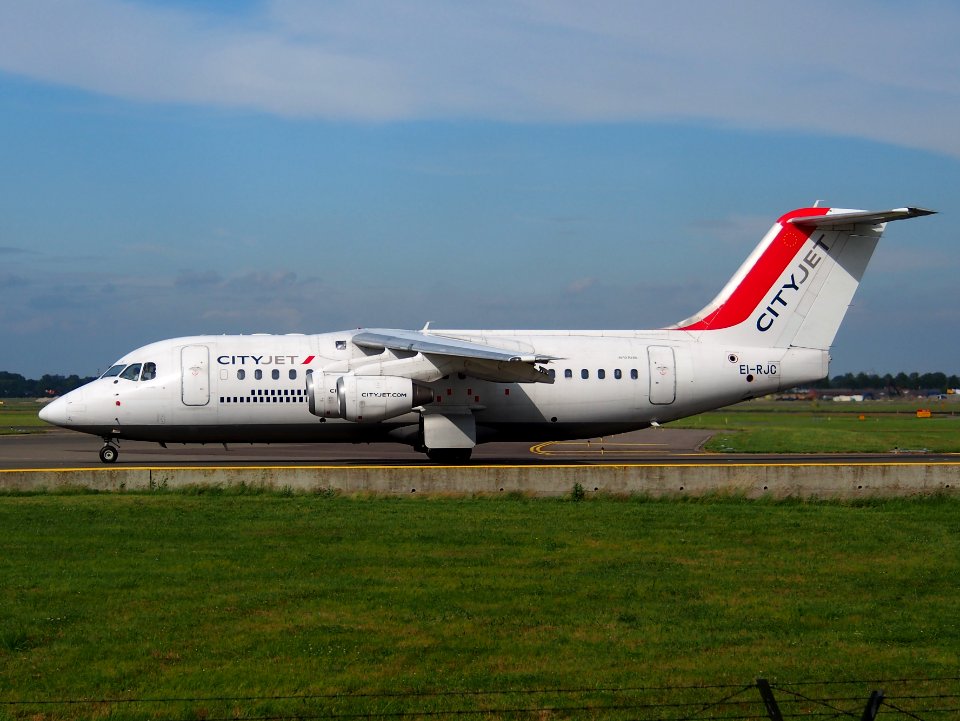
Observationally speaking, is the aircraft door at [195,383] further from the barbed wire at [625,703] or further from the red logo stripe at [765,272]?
the barbed wire at [625,703]

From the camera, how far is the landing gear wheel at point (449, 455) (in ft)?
88.3

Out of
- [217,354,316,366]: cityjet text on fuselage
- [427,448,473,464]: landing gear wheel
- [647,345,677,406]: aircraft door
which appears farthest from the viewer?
[647,345,677,406]: aircraft door

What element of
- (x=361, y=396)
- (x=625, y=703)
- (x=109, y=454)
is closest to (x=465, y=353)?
A: (x=361, y=396)

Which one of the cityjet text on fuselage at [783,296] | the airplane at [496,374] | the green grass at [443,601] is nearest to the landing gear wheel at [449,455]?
the airplane at [496,374]

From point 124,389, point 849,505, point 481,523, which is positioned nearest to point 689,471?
point 849,505

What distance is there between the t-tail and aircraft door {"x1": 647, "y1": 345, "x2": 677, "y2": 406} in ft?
5.33

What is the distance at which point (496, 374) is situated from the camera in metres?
26.2

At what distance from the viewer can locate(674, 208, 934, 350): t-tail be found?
28.1 meters

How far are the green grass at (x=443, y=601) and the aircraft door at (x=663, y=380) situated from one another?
8330 mm

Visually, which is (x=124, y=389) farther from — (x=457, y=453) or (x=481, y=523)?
(x=481, y=523)

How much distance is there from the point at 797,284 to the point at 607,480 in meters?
9.79

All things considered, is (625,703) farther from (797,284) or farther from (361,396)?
(797,284)

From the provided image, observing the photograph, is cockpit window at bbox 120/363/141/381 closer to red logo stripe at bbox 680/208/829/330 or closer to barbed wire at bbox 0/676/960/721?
red logo stripe at bbox 680/208/829/330

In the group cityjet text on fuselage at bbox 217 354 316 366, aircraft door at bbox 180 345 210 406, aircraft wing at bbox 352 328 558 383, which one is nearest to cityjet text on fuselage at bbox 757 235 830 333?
aircraft wing at bbox 352 328 558 383
